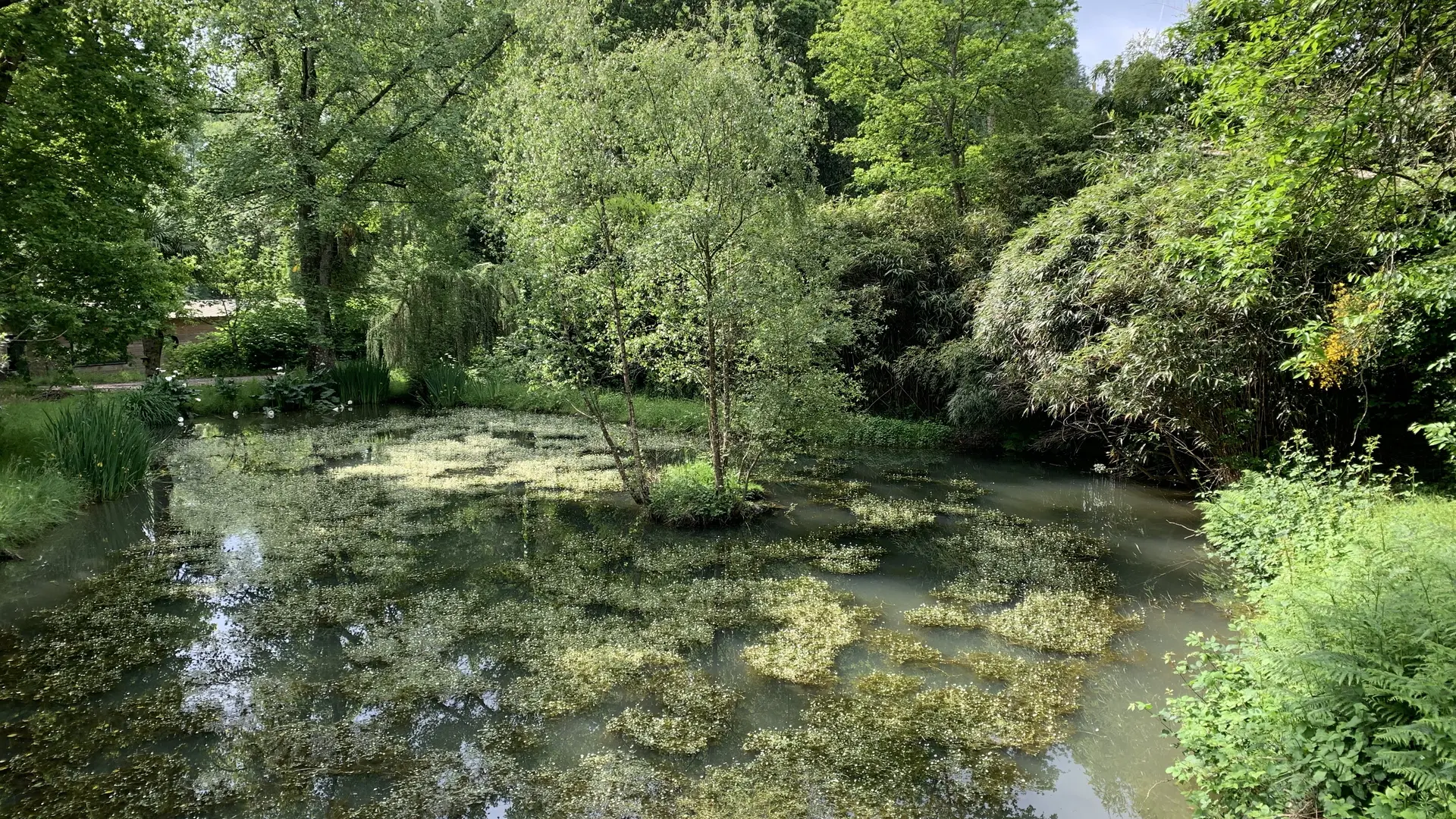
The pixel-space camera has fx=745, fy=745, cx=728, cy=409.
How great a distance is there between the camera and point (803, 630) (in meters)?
Result: 6.00

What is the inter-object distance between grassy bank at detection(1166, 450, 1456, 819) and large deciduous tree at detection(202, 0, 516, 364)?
58.1 ft

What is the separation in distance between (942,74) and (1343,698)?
17.0 meters

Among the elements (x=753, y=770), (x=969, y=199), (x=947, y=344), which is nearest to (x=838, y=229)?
(x=947, y=344)

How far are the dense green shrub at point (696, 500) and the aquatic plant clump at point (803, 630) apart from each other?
6.48ft

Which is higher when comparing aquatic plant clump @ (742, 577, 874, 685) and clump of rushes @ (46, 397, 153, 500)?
clump of rushes @ (46, 397, 153, 500)

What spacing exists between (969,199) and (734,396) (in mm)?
10413

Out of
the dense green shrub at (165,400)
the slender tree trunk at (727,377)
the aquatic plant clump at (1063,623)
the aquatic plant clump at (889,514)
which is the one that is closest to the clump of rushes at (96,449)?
the dense green shrub at (165,400)

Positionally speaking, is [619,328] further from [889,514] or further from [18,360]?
[18,360]

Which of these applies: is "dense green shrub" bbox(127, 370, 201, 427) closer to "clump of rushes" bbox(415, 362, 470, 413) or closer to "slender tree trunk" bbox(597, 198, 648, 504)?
"clump of rushes" bbox(415, 362, 470, 413)

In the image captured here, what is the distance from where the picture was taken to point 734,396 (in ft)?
31.3

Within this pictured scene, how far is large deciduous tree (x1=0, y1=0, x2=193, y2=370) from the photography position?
8.11m

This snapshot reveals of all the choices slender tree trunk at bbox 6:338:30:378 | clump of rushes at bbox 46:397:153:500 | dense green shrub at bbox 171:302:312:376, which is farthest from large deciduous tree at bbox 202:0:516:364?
clump of rushes at bbox 46:397:153:500

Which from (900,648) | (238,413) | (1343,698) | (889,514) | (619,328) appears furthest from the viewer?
(238,413)

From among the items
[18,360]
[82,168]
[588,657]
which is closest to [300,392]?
[18,360]
